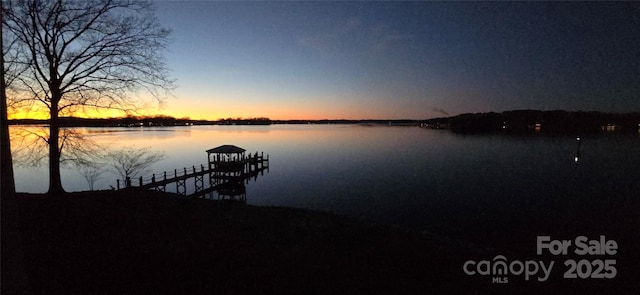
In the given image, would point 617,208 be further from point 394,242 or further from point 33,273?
point 33,273

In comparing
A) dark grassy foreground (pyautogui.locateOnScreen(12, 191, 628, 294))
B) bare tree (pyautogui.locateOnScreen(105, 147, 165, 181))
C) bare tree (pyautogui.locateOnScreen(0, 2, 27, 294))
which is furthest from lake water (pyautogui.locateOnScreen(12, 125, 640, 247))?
bare tree (pyautogui.locateOnScreen(0, 2, 27, 294))

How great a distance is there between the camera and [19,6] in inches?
515

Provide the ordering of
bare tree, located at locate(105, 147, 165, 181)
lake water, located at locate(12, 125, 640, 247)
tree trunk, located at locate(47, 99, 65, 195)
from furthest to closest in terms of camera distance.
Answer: bare tree, located at locate(105, 147, 165, 181) → lake water, located at locate(12, 125, 640, 247) → tree trunk, located at locate(47, 99, 65, 195)

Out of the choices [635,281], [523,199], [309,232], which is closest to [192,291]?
[309,232]

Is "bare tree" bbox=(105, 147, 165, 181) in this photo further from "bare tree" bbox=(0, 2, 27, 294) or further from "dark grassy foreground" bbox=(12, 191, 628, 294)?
"bare tree" bbox=(0, 2, 27, 294)

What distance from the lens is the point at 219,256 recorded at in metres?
10.1

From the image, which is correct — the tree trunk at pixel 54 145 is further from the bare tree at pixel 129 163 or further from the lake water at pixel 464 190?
the lake water at pixel 464 190

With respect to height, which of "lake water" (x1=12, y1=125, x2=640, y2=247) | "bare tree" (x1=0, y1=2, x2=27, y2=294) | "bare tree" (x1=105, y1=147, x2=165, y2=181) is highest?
"bare tree" (x1=0, y1=2, x2=27, y2=294)

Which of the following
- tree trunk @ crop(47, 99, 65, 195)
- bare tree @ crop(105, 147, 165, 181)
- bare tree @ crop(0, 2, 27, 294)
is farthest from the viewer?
bare tree @ crop(105, 147, 165, 181)

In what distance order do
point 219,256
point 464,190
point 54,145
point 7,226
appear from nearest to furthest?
point 7,226
point 219,256
point 54,145
point 464,190

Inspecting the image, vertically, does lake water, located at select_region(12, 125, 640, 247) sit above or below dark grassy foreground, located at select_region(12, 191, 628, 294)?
below

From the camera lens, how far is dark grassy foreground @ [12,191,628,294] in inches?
309

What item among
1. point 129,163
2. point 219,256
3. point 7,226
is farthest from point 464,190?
point 129,163

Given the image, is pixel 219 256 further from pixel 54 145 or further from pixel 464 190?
pixel 464 190
